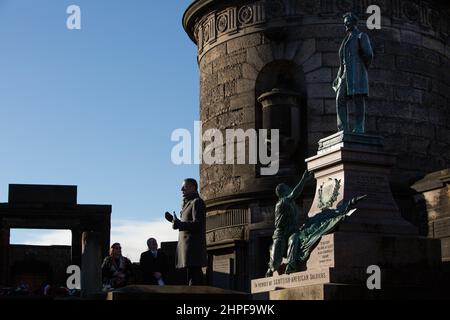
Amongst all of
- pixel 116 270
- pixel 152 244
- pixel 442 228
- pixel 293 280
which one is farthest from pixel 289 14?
pixel 116 270

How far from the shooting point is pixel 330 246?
14055mm

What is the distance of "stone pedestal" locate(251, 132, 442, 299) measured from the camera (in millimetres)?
13883

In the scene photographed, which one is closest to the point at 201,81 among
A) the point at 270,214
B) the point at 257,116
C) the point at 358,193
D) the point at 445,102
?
the point at 257,116

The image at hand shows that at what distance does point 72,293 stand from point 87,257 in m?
2.21

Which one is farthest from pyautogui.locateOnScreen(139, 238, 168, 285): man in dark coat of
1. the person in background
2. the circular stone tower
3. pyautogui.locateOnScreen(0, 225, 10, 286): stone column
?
pyautogui.locateOnScreen(0, 225, 10, 286): stone column

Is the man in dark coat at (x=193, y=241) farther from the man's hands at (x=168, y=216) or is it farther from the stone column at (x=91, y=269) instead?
the stone column at (x=91, y=269)

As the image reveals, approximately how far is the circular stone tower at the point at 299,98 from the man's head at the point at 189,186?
9.78 meters

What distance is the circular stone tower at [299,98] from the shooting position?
2389 cm

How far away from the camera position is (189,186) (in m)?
13.9

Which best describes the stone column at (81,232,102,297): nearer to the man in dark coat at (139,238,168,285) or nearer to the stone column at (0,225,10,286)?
the man in dark coat at (139,238,168,285)

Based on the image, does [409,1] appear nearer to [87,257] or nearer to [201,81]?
[201,81]

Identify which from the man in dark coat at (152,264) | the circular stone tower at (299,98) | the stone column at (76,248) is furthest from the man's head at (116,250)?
the stone column at (76,248)

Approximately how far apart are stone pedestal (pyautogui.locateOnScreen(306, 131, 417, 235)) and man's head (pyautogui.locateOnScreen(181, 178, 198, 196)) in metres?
2.67

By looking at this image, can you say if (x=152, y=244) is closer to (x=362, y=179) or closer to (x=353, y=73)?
(x=362, y=179)
